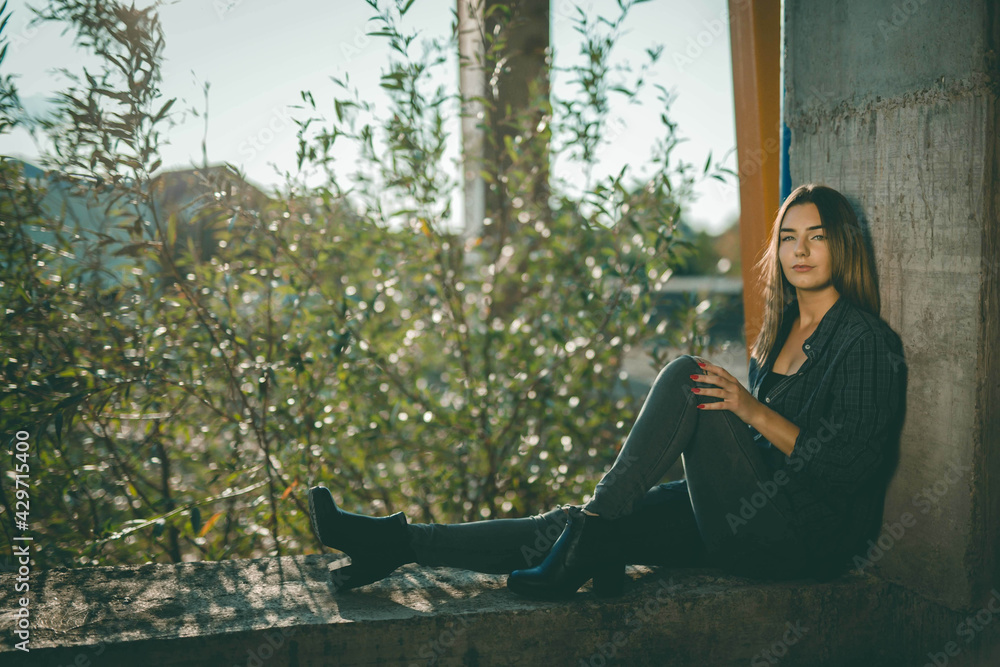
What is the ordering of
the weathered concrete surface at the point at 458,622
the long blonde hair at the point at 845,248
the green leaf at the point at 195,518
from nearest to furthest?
1. the weathered concrete surface at the point at 458,622
2. the long blonde hair at the point at 845,248
3. the green leaf at the point at 195,518

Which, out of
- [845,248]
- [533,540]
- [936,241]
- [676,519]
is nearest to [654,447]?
[676,519]

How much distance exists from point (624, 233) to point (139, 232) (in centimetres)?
184

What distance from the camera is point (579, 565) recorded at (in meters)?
1.71

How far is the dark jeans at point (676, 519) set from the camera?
173 cm

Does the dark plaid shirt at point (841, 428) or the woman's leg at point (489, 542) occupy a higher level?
the dark plaid shirt at point (841, 428)

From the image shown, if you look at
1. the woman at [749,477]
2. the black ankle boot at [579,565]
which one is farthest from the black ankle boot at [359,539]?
the black ankle boot at [579,565]

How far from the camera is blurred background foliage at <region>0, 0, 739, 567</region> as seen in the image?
83.3 inches

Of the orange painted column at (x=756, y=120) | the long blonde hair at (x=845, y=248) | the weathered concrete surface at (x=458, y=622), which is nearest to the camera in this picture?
the weathered concrete surface at (x=458, y=622)

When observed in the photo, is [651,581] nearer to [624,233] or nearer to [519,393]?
[519,393]

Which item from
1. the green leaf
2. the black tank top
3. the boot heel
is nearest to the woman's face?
the black tank top

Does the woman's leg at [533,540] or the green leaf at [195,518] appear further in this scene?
the green leaf at [195,518]

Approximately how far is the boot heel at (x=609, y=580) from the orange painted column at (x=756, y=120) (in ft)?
3.33

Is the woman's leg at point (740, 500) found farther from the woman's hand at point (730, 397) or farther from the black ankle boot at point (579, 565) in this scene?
the black ankle boot at point (579, 565)

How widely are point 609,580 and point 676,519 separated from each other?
291 millimetres
